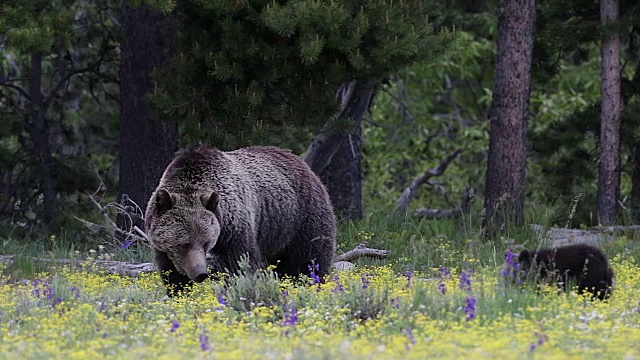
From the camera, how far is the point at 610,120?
16250 millimetres

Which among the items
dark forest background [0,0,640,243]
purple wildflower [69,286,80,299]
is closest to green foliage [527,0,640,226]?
dark forest background [0,0,640,243]

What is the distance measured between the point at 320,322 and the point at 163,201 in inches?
101

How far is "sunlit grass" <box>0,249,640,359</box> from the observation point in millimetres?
6629

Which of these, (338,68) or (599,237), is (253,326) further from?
(599,237)

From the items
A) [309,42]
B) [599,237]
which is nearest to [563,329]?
[309,42]

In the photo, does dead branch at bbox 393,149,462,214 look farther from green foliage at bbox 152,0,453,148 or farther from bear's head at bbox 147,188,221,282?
bear's head at bbox 147,188,221,282

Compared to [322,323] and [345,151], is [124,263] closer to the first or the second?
[322,323]

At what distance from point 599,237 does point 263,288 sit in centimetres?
699

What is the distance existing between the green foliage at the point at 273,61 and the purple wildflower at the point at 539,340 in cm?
649

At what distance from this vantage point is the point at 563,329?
23.9 ft

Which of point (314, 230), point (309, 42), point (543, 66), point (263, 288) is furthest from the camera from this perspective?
point (543, 66)

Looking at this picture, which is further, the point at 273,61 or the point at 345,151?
the point at 345,151

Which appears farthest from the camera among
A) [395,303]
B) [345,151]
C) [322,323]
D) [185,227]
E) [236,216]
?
[345,151]

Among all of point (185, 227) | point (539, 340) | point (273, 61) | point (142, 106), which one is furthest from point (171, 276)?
point (142, 106)
